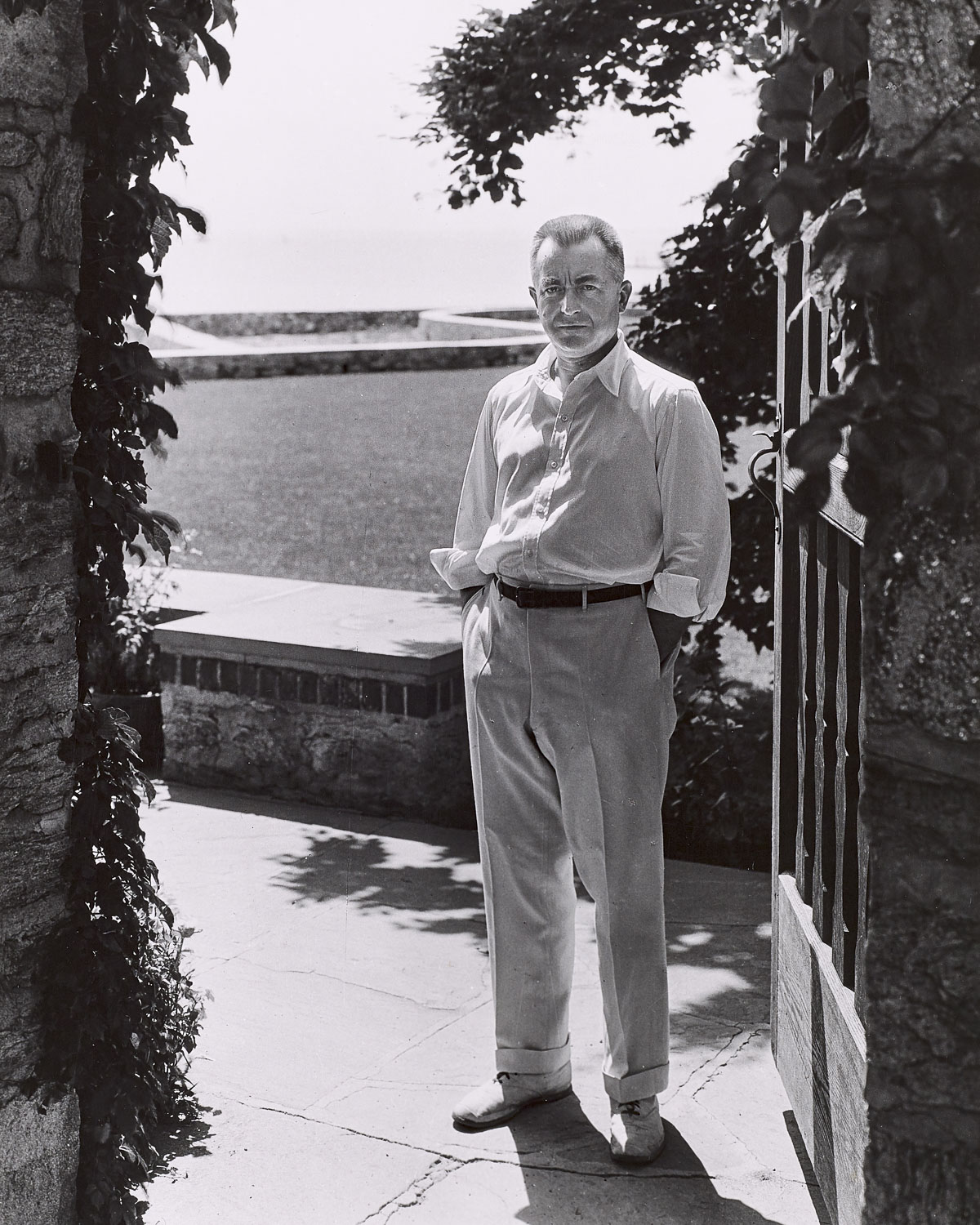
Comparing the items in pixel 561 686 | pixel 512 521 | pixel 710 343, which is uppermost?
pixel 710 343

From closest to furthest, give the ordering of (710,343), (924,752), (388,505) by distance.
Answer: (924,752) → (710,343) → (388,505)

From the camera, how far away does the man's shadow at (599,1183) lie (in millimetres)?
3119

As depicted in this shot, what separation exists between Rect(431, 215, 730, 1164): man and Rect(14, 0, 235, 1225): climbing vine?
0.79 m

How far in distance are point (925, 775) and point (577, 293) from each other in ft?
5.41

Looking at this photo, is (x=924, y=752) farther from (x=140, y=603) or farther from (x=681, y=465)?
(x=140, y=603)

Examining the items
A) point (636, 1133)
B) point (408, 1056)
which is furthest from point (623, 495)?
point (408, 1056)

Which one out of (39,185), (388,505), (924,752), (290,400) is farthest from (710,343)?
(290,400)

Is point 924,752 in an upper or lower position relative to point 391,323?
lower

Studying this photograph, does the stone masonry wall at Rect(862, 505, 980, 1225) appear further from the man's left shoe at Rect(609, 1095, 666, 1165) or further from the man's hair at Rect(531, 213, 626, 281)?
the man's hair at Rect(531, 213, 626, 281)

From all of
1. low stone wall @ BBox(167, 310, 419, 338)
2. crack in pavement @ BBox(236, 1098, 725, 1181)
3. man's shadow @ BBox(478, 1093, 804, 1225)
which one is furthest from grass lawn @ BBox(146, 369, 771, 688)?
low stone wall @ BBox(167, 310, 419, 338)

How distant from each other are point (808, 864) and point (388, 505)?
14463mm

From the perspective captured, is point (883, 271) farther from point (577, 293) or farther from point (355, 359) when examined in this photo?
point (355, 359)

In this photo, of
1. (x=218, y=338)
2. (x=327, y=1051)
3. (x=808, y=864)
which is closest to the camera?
(x=808, y=864)

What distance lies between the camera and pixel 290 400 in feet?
96.8
